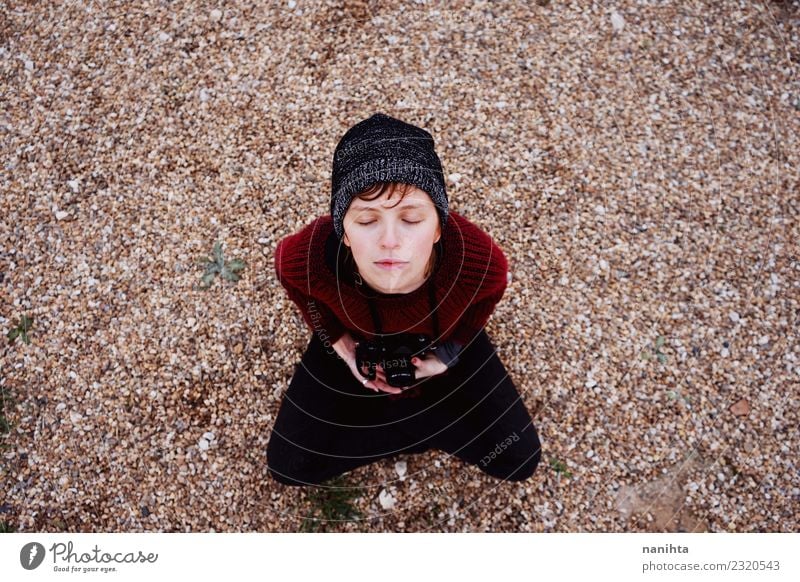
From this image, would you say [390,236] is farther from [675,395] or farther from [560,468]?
[675,395]

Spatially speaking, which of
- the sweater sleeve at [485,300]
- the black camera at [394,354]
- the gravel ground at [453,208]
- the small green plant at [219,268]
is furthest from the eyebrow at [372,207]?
the small green plant at [219,268]

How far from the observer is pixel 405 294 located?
223cm

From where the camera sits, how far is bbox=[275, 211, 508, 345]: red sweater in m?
2.21

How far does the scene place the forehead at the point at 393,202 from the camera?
185 cm

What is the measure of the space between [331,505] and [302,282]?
1.34m

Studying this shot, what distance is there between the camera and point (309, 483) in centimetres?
281

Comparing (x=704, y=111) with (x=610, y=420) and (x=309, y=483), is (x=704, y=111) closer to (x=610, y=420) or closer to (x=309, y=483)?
(x=610, y=420)

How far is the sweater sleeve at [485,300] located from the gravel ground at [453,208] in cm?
60

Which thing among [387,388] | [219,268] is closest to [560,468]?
[387,388]

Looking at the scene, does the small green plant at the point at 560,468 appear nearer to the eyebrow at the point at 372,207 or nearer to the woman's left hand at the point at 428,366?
the woman's left hand at the point at 428,366

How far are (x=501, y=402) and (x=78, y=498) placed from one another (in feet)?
7.42

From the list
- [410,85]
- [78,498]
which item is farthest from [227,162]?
[78,498]

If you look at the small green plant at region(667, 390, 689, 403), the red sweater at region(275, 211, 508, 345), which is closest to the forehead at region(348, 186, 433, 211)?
the red sweater at region(275, 211, 508, 345)

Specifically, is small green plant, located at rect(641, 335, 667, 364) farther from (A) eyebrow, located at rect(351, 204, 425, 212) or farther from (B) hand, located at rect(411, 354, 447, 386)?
(A) eyebrow, located at rect(351, 204, 425, 212)
